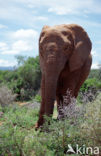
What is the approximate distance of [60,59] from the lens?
6.49 metres

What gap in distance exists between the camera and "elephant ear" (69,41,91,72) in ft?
23.1

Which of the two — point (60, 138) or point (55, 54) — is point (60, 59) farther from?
point (60, 138)

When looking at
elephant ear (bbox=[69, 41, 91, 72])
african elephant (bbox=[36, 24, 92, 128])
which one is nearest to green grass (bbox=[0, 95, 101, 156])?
african elephant (bbox=[36, 24, 92, 128])

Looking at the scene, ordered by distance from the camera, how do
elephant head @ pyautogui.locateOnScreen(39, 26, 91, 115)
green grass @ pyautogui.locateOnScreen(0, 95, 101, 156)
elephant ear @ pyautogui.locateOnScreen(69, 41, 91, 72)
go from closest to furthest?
green grass @ pyautogui.locateOnScreen(0, 95, 101, 156), elephant head @ pyautogui.locateOnScreen(39, 26, 91, 115), elephant ear @ pyautogui.locateOnScreen(69, 41, 91, 72)

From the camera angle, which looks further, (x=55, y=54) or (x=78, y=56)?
(x=78, y=56)

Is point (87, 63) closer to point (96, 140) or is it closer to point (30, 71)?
point (96, 140)

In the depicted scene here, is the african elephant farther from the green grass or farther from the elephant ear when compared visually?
the green grass

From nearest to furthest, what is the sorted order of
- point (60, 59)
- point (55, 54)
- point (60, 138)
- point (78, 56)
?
point (60, 138), point (55, 54), point (60, 59), point (78, 56)

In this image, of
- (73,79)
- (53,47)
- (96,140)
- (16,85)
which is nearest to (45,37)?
(53,47)

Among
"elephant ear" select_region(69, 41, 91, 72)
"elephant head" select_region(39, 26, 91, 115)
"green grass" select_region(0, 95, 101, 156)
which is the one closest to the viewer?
"green grass" select_region(0, 95, 101, 156)

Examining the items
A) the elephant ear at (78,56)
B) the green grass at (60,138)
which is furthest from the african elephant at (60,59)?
the green grass at (60,138)

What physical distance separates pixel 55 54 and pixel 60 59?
0.22m

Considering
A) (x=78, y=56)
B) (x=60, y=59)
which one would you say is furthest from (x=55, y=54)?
(x=78, y=56)

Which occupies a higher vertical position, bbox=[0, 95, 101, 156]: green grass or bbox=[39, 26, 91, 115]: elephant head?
bbox=[39, 26, 91, 115]: elephant head
